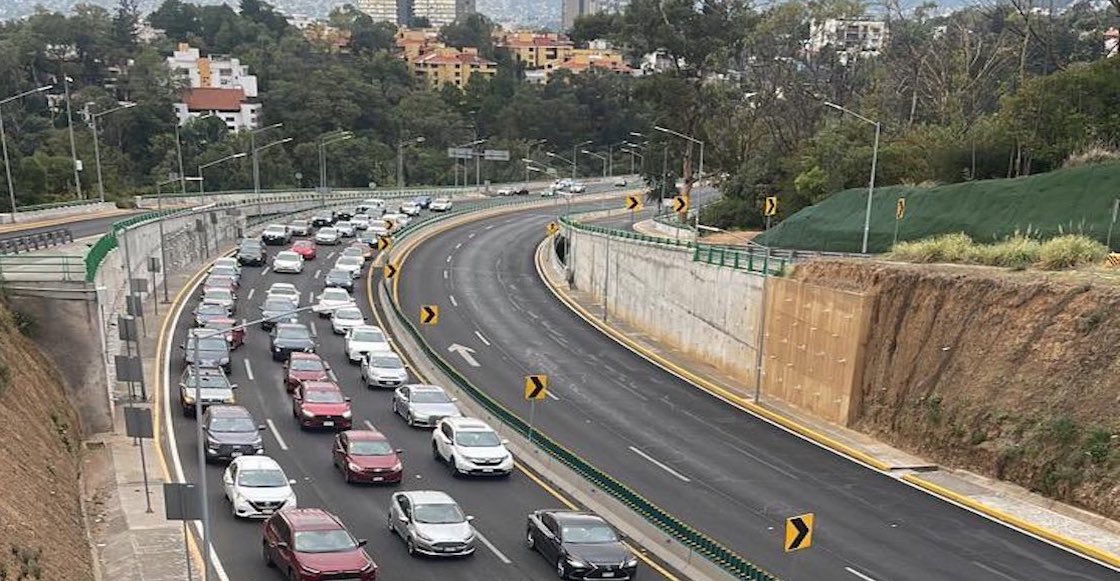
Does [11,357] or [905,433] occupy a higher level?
[11,357]

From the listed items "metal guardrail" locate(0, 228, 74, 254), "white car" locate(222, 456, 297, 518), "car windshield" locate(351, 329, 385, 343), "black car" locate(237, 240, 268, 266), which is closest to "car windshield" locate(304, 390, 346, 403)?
"white car" locate(222, 456, 297, 518)

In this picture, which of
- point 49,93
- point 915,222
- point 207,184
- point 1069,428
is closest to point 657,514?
point 1069,428

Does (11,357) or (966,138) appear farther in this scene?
(966,138)

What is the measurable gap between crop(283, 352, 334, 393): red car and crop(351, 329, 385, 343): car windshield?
4109mm

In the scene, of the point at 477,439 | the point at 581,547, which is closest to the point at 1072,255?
the point at 477,439

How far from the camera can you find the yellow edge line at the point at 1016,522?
73.6 feet

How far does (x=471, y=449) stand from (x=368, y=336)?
14.8 metres

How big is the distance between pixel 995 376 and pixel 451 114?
5227 inches

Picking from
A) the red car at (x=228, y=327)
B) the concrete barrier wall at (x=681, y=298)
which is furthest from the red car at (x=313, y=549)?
the concrete barrier wall at (x=681, y=298)

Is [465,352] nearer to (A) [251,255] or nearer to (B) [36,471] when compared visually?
(A) [251,255]

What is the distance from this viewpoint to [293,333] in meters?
41.1

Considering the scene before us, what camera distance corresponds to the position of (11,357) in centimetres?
2645

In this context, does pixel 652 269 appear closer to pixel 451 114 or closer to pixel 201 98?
pixel 451 114

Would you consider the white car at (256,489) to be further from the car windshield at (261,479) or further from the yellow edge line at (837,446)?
the yellow edge line at (837,446)
